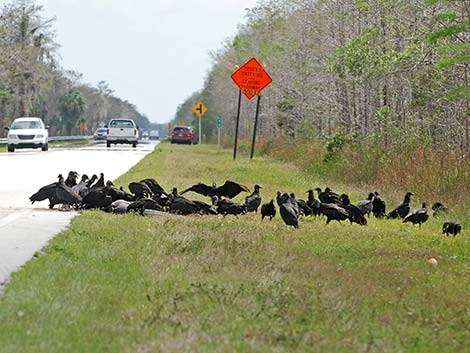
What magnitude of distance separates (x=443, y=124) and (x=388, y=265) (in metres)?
13.3

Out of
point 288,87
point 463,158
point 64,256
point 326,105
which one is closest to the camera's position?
point 64,256

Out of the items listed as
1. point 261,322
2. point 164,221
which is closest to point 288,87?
point 164,221

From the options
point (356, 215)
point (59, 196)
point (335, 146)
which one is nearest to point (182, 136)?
point (335, 146)

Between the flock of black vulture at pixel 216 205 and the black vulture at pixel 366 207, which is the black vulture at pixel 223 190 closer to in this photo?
the flock of black vulture at pixel 216 205

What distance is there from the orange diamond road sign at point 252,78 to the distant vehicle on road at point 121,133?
26057 millimetres

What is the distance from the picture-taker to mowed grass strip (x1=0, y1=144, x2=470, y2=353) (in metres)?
6.61

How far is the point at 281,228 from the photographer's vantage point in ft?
43.7

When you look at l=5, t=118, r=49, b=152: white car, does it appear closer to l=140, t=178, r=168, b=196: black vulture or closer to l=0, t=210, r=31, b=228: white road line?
l=140, t=178, r=168, b=196: black vulture

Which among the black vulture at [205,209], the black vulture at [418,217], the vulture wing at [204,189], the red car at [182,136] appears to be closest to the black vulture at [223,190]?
the vulture wing at [204,189]

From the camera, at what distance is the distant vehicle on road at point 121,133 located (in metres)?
60.8

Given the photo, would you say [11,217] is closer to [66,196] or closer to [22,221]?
[22,221]

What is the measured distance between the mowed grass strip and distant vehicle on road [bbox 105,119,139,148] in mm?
47806

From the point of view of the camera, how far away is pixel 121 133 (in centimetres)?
6122

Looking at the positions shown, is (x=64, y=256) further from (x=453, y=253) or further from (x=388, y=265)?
(x=453, y=253)
